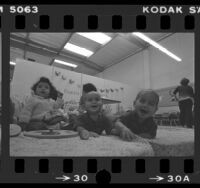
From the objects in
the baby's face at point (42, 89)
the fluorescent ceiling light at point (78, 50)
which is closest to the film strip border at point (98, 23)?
the fluorescent ceiling light at point (78, 50)

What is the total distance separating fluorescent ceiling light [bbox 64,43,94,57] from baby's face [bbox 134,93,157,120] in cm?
48

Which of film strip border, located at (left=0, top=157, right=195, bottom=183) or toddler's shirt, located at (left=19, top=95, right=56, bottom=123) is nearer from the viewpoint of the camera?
film strip border, located at (left=0, top=157, right=195, bottom=183)

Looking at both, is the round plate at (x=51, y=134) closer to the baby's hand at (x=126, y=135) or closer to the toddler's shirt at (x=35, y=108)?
the toddler's shirt at (x=35, y=108)

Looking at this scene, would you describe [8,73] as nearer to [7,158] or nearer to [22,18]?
[22,18]

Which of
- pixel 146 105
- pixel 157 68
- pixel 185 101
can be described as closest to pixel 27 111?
pixel 146 105

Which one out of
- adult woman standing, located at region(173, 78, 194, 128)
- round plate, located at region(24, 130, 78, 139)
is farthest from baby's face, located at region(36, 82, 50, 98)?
adult woman standing, located at region(173, 78, 194, 128)

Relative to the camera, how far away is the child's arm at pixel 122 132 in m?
1.39

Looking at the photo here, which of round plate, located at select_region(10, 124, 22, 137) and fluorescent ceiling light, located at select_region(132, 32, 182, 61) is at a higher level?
fluorescent ceiling light, located at select_region(132, 32, 182, 61)

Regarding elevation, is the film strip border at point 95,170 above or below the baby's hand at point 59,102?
below

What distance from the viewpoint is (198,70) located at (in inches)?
51.1

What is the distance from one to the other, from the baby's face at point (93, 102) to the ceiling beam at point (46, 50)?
0.60 ft

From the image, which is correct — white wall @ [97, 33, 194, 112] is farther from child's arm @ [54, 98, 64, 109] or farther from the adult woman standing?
child's arm @ [54, 98, 64, 109]

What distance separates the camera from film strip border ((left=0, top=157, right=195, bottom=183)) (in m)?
1.22

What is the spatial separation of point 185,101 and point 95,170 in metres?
0.74
